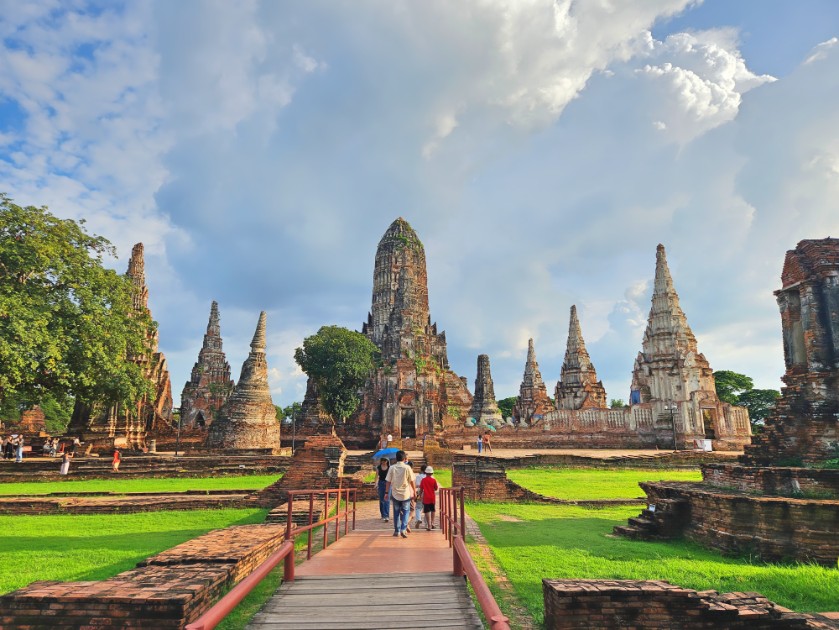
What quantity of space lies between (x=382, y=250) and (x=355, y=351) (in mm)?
17875

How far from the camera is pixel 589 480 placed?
1877cm

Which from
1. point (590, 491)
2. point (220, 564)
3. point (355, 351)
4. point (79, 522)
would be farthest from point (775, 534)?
point (355, 351)

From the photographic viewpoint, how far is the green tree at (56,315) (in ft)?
42.4

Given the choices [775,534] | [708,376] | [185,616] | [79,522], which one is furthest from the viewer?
[708,376]

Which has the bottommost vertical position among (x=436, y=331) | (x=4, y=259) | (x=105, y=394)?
(x=105, y=394)

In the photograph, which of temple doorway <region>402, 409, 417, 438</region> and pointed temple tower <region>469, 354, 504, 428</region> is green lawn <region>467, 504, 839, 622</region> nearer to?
temple doorway <region>402, 409, 417, 438</region>

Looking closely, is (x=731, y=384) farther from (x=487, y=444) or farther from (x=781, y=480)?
(x=781, y=480)

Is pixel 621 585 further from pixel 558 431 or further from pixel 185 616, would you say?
pixel 558 431

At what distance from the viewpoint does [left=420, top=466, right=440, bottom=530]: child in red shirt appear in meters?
8.91

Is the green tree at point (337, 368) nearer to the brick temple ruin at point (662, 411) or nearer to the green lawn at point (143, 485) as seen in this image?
the brick temple ruin at point (662, 411)

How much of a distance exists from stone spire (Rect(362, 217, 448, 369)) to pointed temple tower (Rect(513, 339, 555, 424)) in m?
8.03

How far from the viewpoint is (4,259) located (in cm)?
1406

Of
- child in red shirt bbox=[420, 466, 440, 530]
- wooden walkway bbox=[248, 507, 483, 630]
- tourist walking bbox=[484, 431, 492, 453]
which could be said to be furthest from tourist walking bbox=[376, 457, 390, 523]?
tourist walking bbox=[484, 431, 492, 453]

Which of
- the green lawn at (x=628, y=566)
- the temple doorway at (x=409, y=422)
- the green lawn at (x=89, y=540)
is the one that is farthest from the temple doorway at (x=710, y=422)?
the green lawn at (x=89, y=540)
